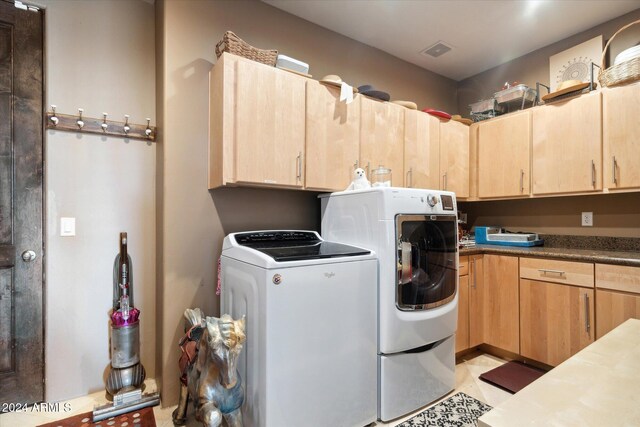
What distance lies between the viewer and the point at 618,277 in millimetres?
2006

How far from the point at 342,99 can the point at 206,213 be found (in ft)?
4.00

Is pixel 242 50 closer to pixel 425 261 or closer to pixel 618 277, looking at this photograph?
pixel 425 261

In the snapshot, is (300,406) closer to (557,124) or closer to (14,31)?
(14,31)

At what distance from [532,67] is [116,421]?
170 inches

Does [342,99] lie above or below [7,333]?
above

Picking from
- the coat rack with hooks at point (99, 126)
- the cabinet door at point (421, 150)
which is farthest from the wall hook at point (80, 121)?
the cabinet door at point (421, 150)

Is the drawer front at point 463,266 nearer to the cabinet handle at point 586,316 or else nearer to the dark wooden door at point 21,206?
the cabinet handle at point 586,316

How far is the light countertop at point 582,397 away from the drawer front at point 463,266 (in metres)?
1.77

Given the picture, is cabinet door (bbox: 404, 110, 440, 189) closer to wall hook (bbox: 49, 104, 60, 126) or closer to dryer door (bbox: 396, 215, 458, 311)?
dryer door (bbox: 396, 215, 458, 311)

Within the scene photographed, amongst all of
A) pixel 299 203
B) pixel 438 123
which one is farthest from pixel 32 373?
pixel 438 123

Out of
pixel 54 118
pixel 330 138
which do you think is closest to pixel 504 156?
pixel 330 138

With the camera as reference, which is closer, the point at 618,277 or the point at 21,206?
the point at 21,206

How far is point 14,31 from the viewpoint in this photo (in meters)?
1.85

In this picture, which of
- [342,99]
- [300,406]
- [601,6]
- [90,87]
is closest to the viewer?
[300,406]
